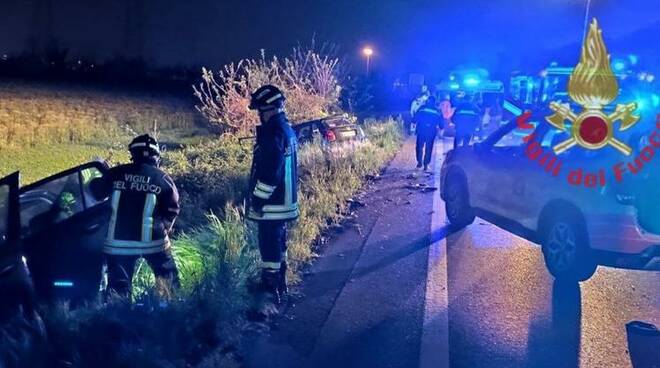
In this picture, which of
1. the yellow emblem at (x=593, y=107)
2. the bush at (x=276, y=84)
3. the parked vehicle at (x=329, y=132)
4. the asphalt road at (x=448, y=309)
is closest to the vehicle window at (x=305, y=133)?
the parked vehicle at (x=329, y=132)

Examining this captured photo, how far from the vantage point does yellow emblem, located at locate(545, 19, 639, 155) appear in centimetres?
566

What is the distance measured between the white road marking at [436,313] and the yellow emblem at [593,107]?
163 centimetres

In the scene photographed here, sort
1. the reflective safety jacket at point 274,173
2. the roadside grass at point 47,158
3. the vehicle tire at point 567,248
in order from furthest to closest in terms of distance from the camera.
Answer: the roadside grass at point 47,158 < the vehicle tire at point 567,248 < the reflective safety jacket at point 274,173

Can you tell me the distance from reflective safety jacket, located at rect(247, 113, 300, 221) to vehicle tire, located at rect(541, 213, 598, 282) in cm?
244

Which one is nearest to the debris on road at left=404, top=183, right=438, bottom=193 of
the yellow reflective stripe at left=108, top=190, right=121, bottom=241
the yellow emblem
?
the yellow emblem

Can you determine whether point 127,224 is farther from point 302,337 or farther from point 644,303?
point 644,303

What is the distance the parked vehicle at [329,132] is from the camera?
520 inches

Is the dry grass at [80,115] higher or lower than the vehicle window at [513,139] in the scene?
lower

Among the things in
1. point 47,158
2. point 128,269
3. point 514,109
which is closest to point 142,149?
point 128,269

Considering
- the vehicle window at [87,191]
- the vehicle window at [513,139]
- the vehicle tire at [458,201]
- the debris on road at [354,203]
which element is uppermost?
the vehicle window at [513,139]

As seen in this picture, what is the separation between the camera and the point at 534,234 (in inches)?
239

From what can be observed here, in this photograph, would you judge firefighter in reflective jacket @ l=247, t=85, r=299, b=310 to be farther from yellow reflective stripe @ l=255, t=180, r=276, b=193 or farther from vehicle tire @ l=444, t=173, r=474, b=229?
vehicle tire @ l=444, t=173, r=474, b=229

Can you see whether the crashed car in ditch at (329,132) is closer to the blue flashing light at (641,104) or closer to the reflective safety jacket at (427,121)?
the reflective safety jacket at (427,121)

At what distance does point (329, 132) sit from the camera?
1336 cm
